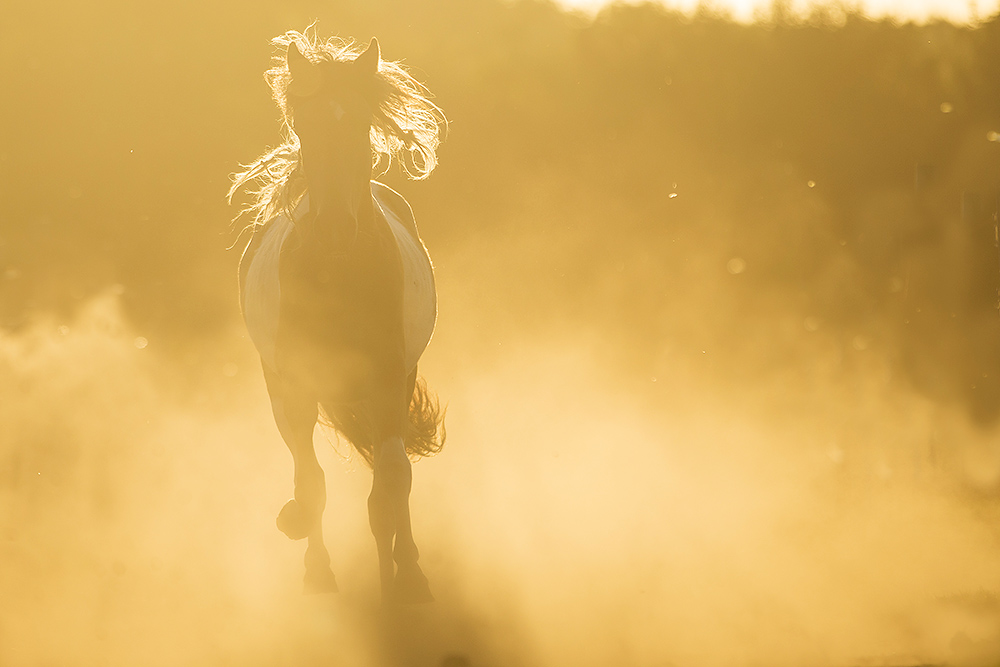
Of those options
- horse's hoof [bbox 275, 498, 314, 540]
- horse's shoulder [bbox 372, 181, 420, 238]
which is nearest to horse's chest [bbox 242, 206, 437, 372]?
horse's hoof [bbox 275, 498, 314, 540]

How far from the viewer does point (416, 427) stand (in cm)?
574

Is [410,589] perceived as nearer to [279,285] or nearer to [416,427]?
[279,285]

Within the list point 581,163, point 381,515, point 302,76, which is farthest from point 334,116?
point 581,163

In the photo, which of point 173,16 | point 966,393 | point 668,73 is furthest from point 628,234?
point 173,16

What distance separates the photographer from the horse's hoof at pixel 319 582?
4.67 meters

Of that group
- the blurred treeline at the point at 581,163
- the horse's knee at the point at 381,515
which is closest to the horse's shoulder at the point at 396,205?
the horse's knee at the point at 381,515

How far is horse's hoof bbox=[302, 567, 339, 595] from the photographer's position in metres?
4.67

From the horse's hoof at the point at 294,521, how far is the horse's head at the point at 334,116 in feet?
5.25

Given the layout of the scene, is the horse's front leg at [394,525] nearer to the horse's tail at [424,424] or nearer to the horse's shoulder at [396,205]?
the horse's tail at [424,424]

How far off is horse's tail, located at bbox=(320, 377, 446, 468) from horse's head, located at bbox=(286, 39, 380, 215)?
183 centimetres

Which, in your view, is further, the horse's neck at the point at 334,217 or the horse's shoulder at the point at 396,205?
the horse's shoulder at the point at 396,205

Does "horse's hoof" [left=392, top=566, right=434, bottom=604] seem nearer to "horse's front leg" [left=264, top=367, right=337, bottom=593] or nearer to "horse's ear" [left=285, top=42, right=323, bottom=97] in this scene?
"horse's front leg" [left=264, top=367, right=337, bottom=593]

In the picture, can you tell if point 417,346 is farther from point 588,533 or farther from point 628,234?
point 628,234

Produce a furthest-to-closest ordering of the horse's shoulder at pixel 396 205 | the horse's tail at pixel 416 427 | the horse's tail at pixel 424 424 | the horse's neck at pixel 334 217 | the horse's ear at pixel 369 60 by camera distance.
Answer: the horse's tail at pixel 424 424 < the horse's shoulder at pixel 396 205 < the horse's tail at pixel 416 427 < the horse's ear at pixel 369 60 < the horse's neck at pixel 334 217
